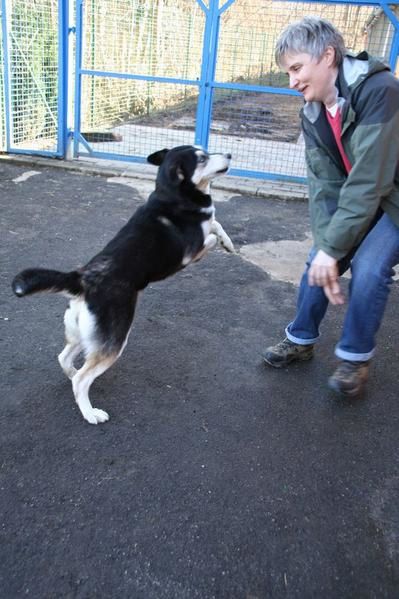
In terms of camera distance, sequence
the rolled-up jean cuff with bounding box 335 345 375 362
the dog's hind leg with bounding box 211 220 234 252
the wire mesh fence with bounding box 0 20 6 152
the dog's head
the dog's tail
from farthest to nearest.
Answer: the wire mesh fence with bounding box 0 20 6 152
the dog's hind leg with bounding box 211 220 234 252
the dog's head
the rolled-up jean cuff with bounding box 335 345 375 362
the dog's tail

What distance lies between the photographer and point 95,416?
7.77 feet

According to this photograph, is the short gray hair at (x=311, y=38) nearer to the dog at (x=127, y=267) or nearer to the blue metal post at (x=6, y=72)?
the dog at (x=127, y=267)

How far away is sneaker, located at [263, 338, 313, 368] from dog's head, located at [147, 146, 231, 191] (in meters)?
1.06

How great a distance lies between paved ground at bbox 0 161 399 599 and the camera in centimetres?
168

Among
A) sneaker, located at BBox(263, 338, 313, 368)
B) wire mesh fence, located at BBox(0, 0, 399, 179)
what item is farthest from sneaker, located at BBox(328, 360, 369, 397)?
wire mesh fence, located at BBox(0, 0, 399, 179)

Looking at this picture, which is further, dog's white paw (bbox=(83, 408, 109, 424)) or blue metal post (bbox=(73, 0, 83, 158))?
blue metal post (bbox=(73, 0, 83, 158))

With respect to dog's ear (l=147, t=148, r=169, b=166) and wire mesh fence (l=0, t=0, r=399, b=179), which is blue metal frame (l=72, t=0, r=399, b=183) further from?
dog's ear (l=147, t=148, r=169, b=166)

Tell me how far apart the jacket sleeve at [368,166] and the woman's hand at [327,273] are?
4cm

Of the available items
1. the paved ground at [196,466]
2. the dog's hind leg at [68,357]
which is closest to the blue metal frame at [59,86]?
the paved ground at [196,466]

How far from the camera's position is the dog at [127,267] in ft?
7.44

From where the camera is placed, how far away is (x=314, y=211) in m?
2.59

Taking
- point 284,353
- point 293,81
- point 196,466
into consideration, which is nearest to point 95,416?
point 196,466

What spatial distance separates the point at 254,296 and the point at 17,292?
213 cm

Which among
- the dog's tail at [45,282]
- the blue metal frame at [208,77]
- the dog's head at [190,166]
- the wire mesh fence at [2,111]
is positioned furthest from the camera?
the wire mesh fence at [2,111]
